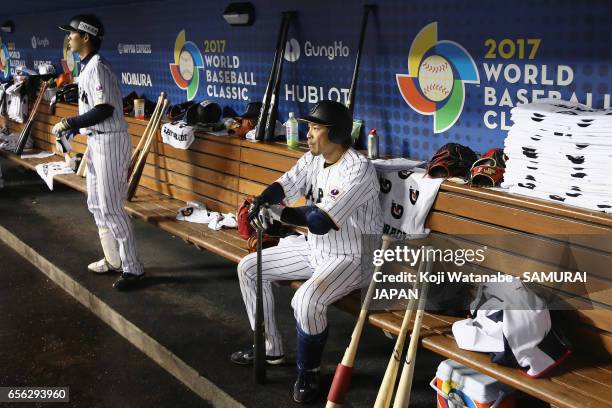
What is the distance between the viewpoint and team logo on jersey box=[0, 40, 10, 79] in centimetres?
995

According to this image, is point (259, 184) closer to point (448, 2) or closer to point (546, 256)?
point (448, 2)

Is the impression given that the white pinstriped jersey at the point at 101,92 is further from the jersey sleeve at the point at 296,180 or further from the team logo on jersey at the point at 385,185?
the team logo on jersey at the point at 385,185

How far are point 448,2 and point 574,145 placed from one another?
1.21m

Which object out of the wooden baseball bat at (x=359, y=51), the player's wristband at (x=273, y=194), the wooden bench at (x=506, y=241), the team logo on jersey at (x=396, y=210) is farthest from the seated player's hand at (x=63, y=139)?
the team logo on jersey at (x=396, y=210)

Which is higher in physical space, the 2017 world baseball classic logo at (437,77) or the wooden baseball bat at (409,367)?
the 2017 world baseball classic logo at (437,77)

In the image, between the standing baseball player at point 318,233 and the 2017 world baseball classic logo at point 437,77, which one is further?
the 2017 world baseball classic logo at point 437,77

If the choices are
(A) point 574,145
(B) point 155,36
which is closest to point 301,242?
(A) point 574,145

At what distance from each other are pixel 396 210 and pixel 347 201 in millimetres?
476

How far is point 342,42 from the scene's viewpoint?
4266 millimetres

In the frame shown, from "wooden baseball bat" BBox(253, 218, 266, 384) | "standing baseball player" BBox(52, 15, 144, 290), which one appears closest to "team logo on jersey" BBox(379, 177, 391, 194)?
"wooden baseball bat" BBox(253, 218, 266, 384)

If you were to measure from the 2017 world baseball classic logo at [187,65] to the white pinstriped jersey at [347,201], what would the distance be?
264 centimetres

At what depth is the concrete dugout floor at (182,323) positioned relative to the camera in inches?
125

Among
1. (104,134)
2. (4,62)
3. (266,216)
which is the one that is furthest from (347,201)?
(4,62)

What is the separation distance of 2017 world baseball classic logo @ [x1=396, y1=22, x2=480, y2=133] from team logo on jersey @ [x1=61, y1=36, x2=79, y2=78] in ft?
17.3
